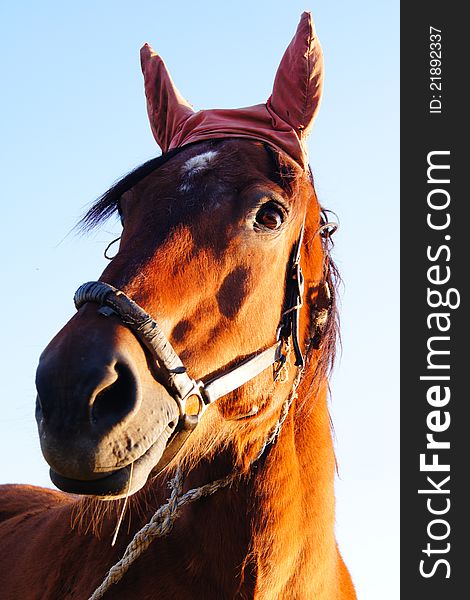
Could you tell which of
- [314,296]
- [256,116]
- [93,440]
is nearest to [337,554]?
[314,296]

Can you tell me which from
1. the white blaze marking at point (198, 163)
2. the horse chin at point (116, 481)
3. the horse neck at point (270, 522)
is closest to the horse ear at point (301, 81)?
the white blaze marking at point (198, 163)

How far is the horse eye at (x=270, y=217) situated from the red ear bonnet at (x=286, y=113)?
42 centimetres

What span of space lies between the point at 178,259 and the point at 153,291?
21cm

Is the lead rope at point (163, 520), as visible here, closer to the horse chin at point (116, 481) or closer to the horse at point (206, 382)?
the horse at point (206, 382)

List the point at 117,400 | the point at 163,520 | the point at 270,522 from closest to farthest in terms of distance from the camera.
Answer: the point at 117,400 → the point at 270,522 → the point at 163,520

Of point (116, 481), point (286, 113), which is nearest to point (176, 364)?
point (116, 481)

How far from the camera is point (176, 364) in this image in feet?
9.31

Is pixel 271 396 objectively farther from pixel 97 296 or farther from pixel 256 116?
pixel 256 116

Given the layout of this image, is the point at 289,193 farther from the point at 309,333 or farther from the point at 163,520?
the point at 163,520

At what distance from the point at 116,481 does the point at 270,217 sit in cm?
138

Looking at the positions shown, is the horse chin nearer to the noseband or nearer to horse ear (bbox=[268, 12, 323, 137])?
the noseband

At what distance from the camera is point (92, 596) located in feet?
11.1

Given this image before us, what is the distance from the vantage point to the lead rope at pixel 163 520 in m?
3.37

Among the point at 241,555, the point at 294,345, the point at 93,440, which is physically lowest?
the point at 241,555
